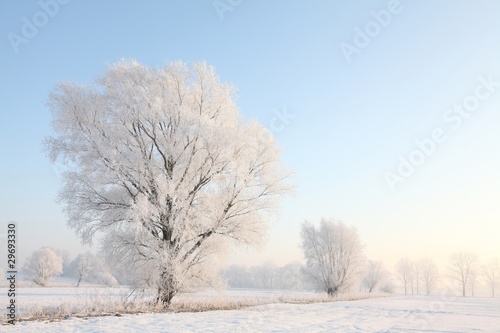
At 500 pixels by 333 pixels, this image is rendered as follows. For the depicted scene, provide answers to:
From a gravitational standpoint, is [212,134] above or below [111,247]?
above

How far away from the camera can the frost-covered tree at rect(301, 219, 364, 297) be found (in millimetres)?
50531

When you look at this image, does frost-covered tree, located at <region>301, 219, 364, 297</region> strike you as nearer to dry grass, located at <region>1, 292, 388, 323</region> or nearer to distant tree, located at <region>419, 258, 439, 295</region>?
dry grass, located at <region>1, 292, 388, 323</region>

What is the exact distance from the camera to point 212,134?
16.0 meters

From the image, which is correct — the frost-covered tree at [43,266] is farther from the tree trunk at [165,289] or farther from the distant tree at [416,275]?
the distant tree at [416,275]

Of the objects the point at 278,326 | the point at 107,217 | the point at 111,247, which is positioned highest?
the point at 107,217

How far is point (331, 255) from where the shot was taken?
51.5 metres

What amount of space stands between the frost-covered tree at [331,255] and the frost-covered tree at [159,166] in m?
36.6

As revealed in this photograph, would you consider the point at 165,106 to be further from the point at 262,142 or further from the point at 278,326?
the point at 278,326

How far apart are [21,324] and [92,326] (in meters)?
1.74

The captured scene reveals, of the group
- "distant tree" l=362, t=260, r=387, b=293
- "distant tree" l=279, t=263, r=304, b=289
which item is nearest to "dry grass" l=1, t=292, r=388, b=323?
"distant tree" l=362, t=260, r=387, b=293

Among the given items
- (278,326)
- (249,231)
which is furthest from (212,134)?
(278,326)

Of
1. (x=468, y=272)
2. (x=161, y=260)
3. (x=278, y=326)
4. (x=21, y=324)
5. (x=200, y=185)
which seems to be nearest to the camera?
(x=21, y=324)

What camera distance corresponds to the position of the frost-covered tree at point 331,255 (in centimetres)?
5053

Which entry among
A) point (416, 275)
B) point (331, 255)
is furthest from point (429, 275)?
point (331, 255)
